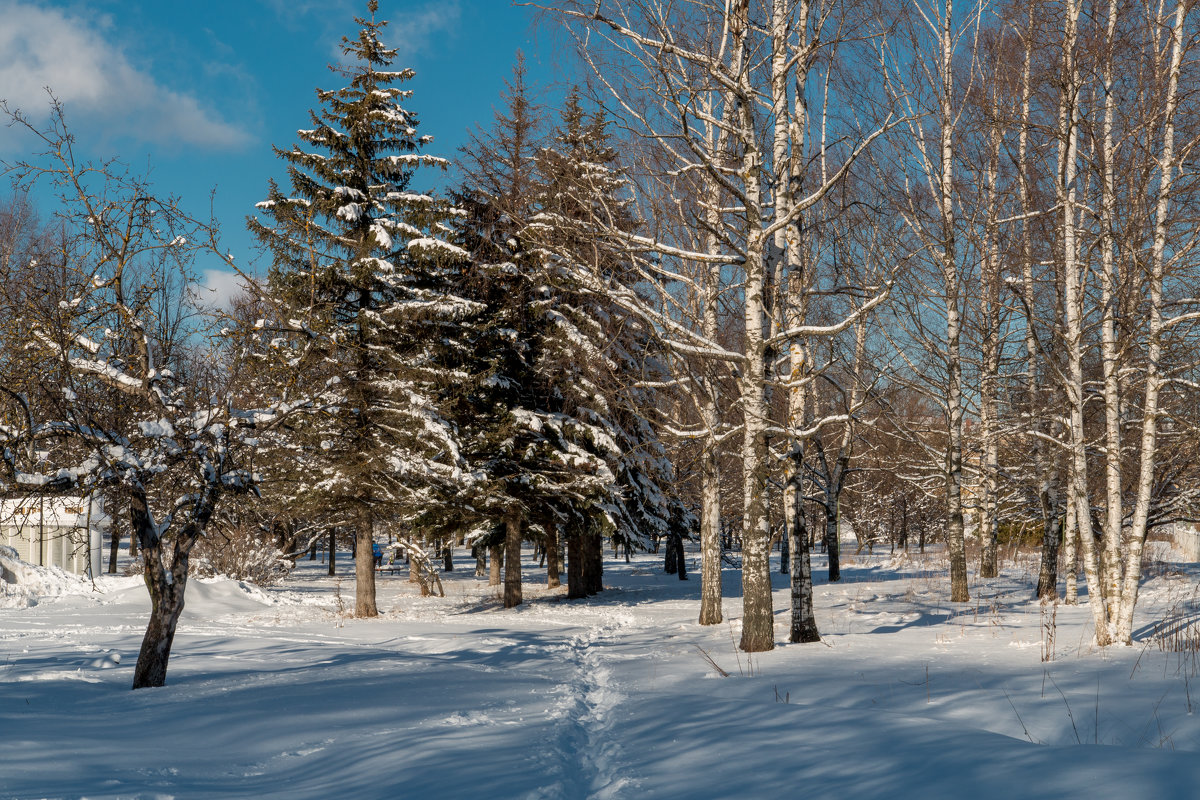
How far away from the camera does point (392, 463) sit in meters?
17.3

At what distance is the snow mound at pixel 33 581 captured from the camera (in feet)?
68.1

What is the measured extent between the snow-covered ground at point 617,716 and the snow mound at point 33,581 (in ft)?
30.3

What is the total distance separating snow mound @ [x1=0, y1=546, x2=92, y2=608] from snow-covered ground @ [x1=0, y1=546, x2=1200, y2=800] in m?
9.23

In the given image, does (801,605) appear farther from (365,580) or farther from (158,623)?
(365,580)

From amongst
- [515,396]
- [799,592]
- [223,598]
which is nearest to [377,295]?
[515,396]

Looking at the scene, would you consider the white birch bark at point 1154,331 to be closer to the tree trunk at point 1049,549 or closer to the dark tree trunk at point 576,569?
the tree trunk at point 1049,549

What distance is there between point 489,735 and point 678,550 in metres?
25.8

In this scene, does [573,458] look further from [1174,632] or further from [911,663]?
[1174,632]

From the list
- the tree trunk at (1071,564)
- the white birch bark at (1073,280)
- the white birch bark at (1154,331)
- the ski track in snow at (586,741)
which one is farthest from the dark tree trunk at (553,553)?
the white birch bark at (1154,331)

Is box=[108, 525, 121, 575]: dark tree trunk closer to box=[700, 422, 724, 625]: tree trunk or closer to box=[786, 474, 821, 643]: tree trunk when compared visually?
box=[700, 422, 724, 625]: tree trunk

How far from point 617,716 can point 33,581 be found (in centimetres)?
2188

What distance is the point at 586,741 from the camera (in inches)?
236

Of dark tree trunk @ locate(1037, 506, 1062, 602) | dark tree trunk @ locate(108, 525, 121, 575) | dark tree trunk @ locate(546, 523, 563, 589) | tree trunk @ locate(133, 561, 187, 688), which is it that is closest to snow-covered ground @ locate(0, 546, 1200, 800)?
tree trunk @ locate(133, 561, 187, 688)

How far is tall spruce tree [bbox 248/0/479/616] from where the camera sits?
17.7 m
